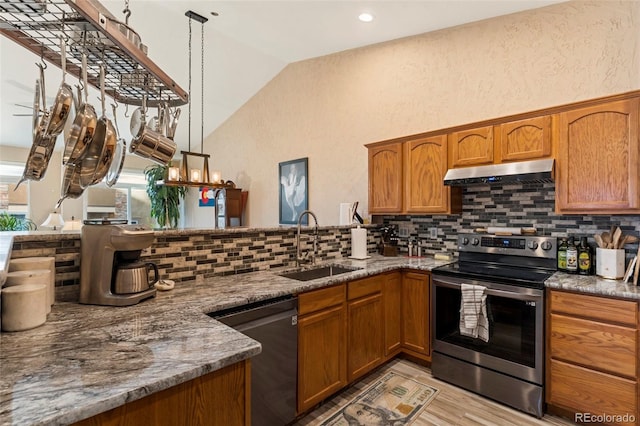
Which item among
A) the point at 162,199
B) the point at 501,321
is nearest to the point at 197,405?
the point at 501,321

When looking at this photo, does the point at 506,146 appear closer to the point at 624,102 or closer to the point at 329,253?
the point at 624,102

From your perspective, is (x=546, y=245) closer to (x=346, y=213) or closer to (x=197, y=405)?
(x=346, y=213)

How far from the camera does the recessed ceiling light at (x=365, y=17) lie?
3.20m

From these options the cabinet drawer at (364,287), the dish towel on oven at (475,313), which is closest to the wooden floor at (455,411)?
the dish towel on oven at (475,313)

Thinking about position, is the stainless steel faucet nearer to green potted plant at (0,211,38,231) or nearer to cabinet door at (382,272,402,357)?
cabinet door at (382,272,402,357)

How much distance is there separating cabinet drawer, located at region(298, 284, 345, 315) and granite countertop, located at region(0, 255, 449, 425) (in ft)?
1.25

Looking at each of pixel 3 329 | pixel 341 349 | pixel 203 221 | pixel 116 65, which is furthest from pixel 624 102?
pixel 203 221

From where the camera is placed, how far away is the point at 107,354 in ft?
3.36

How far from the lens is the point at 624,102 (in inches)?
80.8

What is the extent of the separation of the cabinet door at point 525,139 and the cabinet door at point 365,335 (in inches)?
61.2

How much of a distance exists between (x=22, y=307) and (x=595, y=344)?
2927 mm

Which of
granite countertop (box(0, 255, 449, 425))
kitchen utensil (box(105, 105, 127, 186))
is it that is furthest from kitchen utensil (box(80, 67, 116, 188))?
granite countertop (box(0, 255, 449, 425))

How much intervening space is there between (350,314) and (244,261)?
34.7 inches

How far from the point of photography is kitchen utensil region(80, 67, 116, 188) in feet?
4.82
